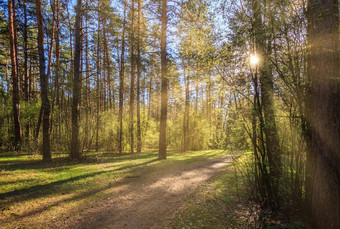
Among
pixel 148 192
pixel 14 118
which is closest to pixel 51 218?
pixel 148 192

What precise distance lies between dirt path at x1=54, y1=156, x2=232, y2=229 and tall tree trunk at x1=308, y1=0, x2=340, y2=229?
2201mm

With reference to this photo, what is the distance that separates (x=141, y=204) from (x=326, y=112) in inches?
184

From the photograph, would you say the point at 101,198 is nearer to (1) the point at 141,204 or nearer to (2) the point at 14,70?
(1) the point at 141,204

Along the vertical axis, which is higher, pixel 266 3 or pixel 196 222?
pixel 266 3

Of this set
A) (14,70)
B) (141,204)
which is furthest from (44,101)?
(141,204)

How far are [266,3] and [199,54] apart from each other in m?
1.71

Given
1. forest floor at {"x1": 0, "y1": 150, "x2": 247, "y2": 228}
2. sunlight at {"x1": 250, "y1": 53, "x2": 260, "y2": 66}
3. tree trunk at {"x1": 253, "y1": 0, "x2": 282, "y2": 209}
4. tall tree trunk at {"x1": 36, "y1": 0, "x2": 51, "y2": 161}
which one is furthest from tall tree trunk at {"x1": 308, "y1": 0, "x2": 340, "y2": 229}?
tall tree trunk at {"x1": 36, "y1": 0, "x2": 51, "y2": 161}

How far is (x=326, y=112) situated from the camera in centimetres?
296

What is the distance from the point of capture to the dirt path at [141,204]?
12.6 feet

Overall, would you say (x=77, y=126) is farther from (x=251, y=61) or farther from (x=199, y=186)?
(x=251, y=61)

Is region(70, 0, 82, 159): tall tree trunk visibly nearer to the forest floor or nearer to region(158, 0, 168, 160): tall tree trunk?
the forest floor

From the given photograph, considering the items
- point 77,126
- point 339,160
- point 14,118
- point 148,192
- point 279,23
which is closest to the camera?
point 339,160

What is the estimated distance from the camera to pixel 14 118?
13.5 meters

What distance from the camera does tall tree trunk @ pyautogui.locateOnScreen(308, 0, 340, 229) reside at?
2891 millimetres
